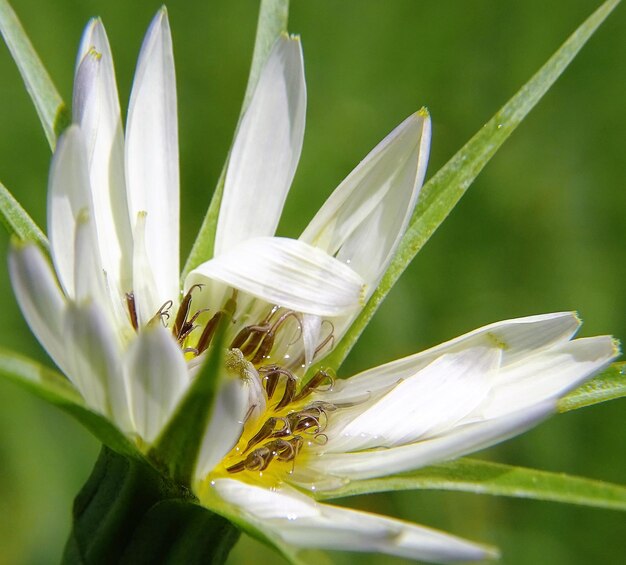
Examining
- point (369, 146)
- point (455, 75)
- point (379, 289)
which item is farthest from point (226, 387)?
point (455, 75)

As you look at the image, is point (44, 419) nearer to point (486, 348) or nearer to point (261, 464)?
point (261, 464)

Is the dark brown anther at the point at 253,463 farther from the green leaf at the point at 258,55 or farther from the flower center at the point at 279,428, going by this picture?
the green leaf at the point at 258,55

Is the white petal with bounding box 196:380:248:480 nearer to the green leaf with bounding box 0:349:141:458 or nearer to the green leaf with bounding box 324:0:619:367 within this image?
the green leaf with bounding box 0:349:141:458

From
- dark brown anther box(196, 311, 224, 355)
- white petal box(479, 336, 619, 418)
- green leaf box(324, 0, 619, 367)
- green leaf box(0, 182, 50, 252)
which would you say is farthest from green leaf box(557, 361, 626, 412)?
green leaf box(0, 182, 50, 252)

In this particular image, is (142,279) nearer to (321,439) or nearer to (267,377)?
(267,377)

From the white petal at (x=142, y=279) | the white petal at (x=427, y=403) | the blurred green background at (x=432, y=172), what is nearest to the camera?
the white petal at (x=427, y=403)

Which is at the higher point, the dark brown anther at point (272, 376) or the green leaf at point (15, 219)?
the green leaf at point (15, 219)

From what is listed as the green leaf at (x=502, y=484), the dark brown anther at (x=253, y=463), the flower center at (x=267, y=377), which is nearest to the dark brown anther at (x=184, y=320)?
the flower center at (x=267, y=377)
